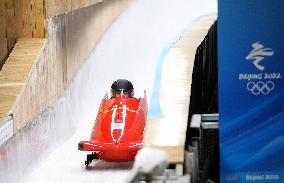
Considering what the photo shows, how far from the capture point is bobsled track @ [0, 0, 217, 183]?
19.9 ft

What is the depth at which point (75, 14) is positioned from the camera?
29.7ft

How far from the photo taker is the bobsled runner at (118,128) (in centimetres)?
614

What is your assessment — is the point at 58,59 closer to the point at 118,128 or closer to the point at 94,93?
the point at 94,93

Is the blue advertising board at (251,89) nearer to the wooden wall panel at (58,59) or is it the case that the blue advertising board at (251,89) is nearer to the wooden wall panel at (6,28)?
the wooden wall panel at (58,59)

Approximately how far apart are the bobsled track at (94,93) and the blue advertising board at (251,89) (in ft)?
3.00

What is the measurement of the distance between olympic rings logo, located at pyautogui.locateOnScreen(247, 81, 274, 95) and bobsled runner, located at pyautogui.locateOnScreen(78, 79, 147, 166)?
12.1 ft

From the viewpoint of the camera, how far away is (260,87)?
96.3 inches

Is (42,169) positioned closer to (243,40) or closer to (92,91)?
(92,91)

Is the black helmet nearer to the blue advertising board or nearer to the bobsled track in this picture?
the bobsled track

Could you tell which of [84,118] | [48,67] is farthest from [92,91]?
[48,67]

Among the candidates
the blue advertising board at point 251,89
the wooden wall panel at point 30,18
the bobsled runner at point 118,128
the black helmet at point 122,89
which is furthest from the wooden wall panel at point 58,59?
the blue advertising board at point 251,89

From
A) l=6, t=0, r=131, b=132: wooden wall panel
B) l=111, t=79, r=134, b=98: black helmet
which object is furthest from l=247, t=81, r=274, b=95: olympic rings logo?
l=111, t=79, r=134, b=98: black helmet

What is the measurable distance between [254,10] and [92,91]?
676 cm

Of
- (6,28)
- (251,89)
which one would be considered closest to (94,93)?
(6,28)
